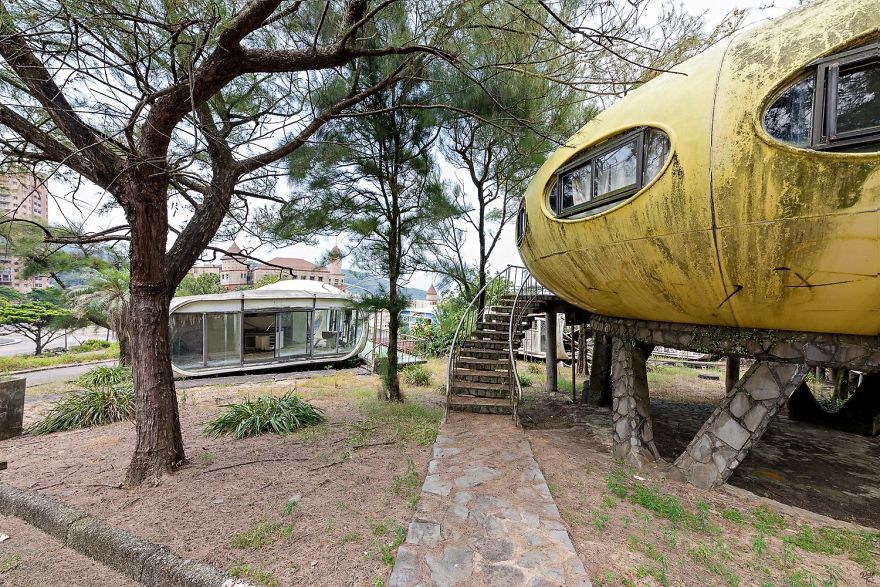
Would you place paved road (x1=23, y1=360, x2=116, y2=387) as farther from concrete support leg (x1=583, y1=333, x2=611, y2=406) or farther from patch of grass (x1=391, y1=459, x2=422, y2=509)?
concrete support leg (x1=583, y1=333, x2=611, y2=406)

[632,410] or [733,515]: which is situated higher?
[632,410]

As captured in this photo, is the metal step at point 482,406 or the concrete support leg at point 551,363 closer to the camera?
the metal step at point 482,406

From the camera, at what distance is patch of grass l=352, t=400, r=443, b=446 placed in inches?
221

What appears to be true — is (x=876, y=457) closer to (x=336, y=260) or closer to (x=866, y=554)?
(x=866, y=554)

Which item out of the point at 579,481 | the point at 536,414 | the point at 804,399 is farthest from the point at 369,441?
the point at 804,399

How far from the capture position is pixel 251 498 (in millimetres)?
3652

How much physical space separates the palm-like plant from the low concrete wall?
685cm

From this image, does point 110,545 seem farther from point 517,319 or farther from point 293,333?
point 293,333

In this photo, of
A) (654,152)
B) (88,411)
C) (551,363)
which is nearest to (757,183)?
(654,152)

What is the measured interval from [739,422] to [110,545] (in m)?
6.04

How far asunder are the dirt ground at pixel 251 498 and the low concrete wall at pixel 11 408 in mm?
267

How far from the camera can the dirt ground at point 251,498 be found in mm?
2752

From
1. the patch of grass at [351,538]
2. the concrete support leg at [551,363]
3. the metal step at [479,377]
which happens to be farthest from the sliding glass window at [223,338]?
the patch of grass at [351,538]

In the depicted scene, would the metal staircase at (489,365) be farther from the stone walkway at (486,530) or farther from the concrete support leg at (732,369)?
the concrete support leg at (732,369)
